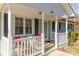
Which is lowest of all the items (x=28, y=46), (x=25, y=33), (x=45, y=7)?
(x=28, y=46)

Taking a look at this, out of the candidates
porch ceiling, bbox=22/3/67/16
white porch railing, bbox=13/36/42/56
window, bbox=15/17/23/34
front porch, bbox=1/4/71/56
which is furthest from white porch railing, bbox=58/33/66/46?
white porch railing, bbox=13/36/42/56

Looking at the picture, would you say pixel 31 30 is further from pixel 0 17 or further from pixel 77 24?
pixel 77 24

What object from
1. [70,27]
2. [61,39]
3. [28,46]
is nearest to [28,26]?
[61,39]

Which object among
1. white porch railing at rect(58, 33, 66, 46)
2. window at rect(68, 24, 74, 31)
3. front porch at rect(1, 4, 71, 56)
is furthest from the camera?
window at rect(68, 24, 74, 31)

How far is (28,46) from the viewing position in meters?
8.35

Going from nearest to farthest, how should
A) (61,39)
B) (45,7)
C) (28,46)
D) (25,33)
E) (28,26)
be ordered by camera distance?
(28,46) < (45,7) < (25,33) < (28,26) < (61,39)

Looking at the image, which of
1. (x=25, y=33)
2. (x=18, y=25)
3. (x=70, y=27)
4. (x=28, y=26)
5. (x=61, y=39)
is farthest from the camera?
(x=70, y=27)

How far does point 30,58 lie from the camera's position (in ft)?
16.0

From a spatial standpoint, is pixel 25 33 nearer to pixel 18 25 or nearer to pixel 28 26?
pixel 28 26

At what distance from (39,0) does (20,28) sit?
6.39 m

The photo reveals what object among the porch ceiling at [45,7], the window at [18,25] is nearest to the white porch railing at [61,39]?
the porch ceiling at [45,7]

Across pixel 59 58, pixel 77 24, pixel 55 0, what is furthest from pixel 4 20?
pixel 77 24

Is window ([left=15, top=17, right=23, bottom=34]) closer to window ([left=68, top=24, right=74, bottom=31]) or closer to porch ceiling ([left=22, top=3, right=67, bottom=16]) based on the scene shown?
porch ceiling ([left=22, top=3, right=67, bottom=16])

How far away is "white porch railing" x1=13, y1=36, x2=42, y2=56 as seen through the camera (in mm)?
7352
